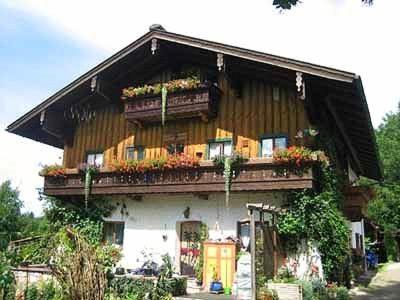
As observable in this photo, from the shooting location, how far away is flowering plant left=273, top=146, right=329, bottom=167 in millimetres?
13422

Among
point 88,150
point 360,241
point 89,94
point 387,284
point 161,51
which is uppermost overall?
point 161,51

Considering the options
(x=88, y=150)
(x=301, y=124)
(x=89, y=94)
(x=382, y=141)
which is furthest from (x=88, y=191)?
(x=382, y=141)

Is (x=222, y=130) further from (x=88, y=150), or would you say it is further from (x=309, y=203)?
(x=88, y=150)

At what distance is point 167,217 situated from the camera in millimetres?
16594

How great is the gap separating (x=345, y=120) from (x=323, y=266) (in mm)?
5773

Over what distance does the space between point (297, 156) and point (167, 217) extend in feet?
18.5

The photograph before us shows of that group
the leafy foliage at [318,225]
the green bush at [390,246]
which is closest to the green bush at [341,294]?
the leafy foliage at [318,225]

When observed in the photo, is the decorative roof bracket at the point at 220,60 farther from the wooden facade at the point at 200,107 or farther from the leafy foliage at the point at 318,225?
the leafy foliage at the point at 318,225

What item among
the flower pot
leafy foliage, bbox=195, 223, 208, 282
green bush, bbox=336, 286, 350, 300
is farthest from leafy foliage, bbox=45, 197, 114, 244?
green bush, bbox=336, 286, 350, 300

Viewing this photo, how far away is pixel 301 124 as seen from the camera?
14.8 meters

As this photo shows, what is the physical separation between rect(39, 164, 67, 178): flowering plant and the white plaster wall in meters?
2.36

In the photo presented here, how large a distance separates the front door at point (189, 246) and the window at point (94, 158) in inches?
185

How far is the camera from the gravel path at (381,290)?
14680mm

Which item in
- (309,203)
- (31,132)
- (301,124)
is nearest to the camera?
(309,203)
